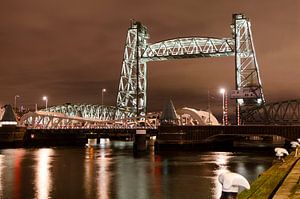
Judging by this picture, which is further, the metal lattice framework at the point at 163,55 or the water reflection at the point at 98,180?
the metal lattice framework at the point at 163,55

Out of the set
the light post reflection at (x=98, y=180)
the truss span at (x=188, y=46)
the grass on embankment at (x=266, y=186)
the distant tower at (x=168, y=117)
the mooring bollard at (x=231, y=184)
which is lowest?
the light post reflection at (x=98, y=180)

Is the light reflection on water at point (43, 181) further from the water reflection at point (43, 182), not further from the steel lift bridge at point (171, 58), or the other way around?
the steel lift bridge at point (171, 58)

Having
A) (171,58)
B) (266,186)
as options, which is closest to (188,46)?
(171,58)

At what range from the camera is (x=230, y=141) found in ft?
441

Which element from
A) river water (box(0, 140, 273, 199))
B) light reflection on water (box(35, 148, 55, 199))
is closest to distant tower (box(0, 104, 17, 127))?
river water (box(0, 140, 273, 199))

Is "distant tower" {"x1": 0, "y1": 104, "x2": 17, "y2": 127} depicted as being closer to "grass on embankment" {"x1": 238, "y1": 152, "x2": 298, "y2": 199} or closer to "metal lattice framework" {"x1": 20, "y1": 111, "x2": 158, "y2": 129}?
"metal lattice framework" {"x1": 20, "y1": 111, "x2": 158, "y2": 129}

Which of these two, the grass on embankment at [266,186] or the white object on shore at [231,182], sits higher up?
the white object on shore at [231,182]

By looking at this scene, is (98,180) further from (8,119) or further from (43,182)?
(8,119)

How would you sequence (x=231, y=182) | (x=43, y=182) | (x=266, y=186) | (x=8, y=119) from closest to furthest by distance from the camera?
(x=231, y=182), (x=266, y=186), (x=43, y=182), (x=8, y=119)

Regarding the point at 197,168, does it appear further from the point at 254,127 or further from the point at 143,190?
the point at 254,127

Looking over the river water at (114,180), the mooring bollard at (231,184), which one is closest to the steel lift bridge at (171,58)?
the river water at (114,180)

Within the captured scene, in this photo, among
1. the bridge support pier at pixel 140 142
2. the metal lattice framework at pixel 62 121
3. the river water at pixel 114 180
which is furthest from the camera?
the metal lattice framework at pixel 62 121

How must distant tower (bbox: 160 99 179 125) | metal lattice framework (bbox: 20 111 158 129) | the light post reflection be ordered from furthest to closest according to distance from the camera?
1. metal lattice framework (bbox: 20 111 158 129)
2. distant tower (bbox: 160 99 179 125)
3. the light post reflection

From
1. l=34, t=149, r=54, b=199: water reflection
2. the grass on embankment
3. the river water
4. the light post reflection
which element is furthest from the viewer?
the light post reflection
